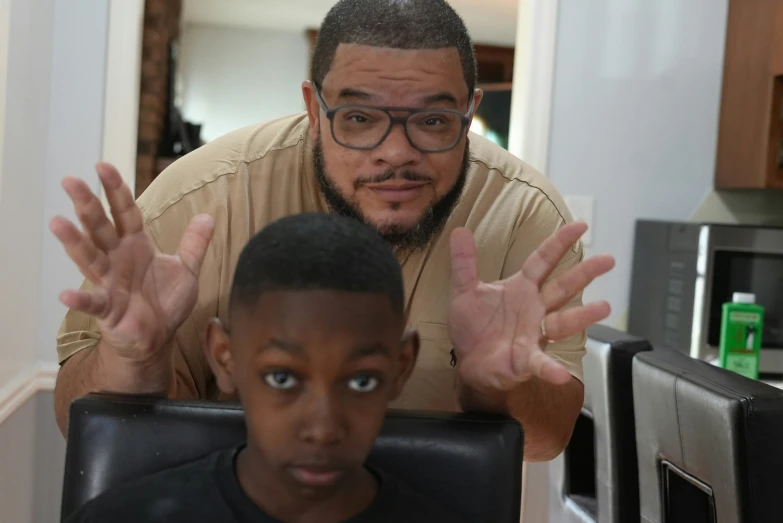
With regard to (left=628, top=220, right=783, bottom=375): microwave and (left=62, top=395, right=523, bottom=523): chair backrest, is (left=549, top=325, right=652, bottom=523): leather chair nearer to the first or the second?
(left=628, top=220, right=783, bottom=375): microwave

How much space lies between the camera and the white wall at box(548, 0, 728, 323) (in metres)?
2.20

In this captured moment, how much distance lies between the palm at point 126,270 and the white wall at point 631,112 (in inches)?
60.3

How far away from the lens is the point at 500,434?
31.7 inches

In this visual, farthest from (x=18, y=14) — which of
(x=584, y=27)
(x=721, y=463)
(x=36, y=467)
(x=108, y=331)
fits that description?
(x=721, y=463)

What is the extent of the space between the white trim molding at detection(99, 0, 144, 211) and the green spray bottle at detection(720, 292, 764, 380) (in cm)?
149

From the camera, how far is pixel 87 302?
2.43 feet

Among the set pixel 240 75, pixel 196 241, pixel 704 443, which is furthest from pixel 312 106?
pixel 240 75

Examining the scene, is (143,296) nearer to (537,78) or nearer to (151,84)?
(537,78)

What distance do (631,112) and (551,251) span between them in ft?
5.08

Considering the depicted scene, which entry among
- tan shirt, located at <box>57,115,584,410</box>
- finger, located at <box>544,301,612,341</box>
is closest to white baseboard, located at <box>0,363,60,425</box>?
tan shirt, located at <box>57,115,584,410</box>

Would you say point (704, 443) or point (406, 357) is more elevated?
point (406, 357)

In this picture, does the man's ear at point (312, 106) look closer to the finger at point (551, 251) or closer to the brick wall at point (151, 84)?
the finger at point (551, 251)

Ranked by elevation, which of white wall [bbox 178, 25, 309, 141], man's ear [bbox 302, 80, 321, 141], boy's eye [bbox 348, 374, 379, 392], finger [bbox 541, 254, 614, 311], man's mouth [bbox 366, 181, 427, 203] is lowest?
boy's eye [bbox 348, 374, 379, 392]

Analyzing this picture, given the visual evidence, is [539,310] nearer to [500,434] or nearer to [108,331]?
[500,434]
